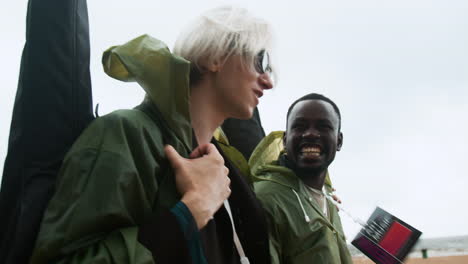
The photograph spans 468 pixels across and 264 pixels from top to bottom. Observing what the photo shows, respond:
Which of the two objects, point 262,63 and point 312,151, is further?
point 312,151

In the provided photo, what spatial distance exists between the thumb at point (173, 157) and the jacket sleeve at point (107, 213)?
57 mm

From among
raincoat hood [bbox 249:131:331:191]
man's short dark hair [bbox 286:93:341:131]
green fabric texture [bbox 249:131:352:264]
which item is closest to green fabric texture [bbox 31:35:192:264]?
green fabric texture [bbox 249:131:352:264]

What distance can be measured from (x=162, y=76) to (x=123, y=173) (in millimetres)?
280

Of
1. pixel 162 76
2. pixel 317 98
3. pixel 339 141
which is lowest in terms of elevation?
pixel 339 141

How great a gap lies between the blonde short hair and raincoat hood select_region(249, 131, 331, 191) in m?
0.76

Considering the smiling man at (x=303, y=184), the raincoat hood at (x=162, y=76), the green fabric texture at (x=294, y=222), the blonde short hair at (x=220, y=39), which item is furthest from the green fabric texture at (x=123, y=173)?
the smiling man at (x=303, y=184)

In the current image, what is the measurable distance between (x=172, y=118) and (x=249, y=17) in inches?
17.8

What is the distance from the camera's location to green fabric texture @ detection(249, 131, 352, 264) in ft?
5.27

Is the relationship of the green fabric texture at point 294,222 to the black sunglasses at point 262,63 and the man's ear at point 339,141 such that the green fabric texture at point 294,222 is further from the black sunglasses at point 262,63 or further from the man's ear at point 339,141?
the black sunglasses at point 262,63

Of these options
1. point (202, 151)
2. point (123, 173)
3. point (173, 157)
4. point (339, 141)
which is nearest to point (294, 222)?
point (339, 141)

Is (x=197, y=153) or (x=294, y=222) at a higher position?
(x=197, y=153)

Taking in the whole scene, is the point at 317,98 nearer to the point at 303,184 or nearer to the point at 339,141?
the point at 339,141

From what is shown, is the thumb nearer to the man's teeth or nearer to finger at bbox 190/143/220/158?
finger at bbox 190/143/220/158

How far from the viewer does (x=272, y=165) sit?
2.00 metres
